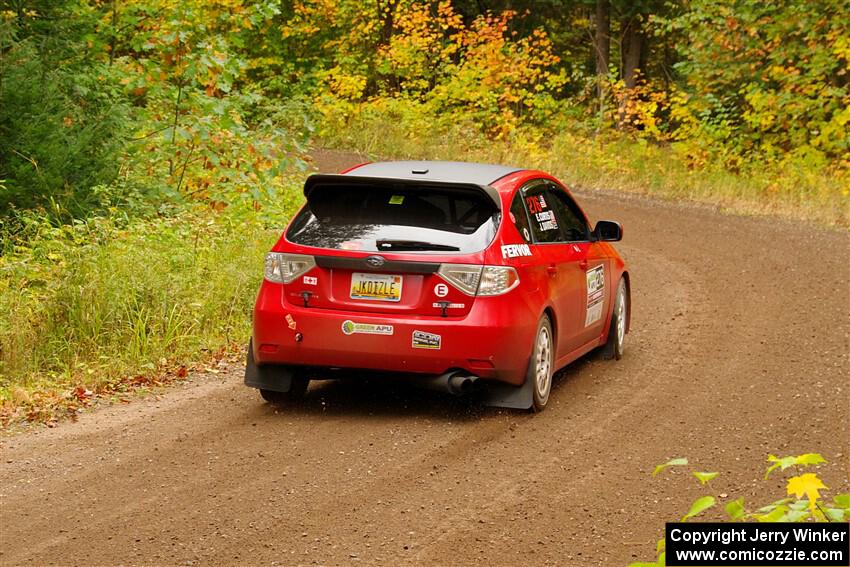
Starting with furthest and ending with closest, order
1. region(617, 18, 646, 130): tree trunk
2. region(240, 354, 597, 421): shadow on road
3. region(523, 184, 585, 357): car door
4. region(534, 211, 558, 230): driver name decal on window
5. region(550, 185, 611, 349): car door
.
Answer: region(617, 18, 646, 130): tree trunk < region(550, 185, 611, 349): car door < region(534, 211, 558, 230): driver name decal on window < region(523, 184, 585, 357): car door < region(240, 354, 597, 421): shadow on road

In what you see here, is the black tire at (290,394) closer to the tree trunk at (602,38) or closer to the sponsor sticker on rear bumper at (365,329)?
the sponsor sticker on rear bumper at (365,329)

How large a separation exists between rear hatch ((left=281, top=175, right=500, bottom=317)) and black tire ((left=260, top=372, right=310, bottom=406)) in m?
0.72

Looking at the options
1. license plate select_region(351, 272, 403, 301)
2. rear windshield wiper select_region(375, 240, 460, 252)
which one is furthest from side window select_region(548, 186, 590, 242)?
license plate select_region(351, 272, 403, 301)

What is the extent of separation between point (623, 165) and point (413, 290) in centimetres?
1958

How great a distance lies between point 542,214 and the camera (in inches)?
386

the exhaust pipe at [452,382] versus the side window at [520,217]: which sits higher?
the side window at [520,217]

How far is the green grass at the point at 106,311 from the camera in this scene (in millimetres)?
10039

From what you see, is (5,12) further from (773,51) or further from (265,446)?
(773,51)

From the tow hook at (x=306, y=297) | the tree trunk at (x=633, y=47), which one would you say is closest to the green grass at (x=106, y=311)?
the tow hook at (x=306, y=297)

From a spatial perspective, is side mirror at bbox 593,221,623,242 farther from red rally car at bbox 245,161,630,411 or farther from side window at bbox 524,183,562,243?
red rally car at bbox 245,161,630,411

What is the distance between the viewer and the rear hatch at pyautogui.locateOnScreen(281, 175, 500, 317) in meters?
8.52

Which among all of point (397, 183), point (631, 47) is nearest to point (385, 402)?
point (397, 183)

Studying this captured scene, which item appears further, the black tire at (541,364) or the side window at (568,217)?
the side window at (568,217)

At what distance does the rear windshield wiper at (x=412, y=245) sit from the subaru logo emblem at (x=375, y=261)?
8cm
